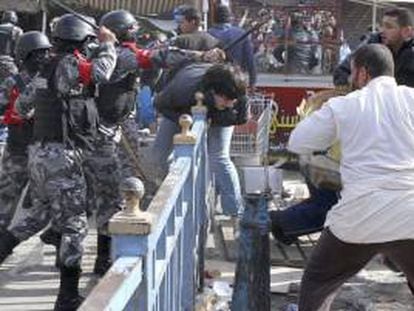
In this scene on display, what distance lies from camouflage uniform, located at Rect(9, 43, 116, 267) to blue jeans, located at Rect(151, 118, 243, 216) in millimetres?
1770

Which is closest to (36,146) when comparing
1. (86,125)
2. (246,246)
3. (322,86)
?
(86,125)

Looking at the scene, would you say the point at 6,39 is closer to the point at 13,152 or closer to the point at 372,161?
the point at 13,152

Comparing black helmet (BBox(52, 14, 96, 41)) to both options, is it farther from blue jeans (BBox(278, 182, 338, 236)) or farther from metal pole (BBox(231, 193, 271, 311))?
blue jeans (BBox(278, 182, 338, 236))

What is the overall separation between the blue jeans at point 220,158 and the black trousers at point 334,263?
2598 mm

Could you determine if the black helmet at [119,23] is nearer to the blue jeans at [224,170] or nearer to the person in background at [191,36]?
the person in background at [191,36]

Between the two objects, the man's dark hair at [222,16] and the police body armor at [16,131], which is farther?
the man's dark hair at [222,16]

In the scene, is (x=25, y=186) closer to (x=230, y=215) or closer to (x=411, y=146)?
(x=230, y=215)

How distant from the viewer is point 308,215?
7.05 m

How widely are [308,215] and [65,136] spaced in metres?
2.19

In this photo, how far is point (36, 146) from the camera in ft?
18.7

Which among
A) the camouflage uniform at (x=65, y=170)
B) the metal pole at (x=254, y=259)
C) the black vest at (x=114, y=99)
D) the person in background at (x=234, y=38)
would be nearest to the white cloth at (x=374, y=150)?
the metal pole at (x=254, y=259)

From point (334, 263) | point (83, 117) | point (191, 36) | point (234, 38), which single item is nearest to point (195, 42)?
point (191, 36)

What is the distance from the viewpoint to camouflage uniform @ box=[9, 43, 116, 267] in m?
5.59

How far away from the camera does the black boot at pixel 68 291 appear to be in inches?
224
